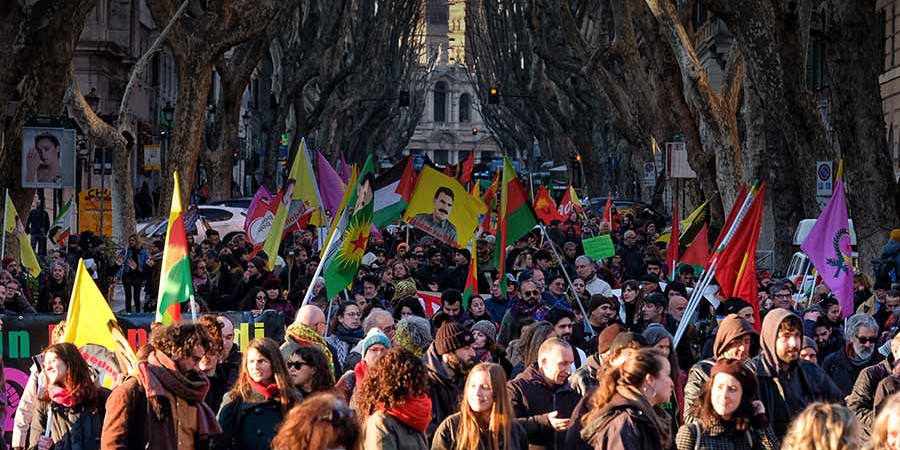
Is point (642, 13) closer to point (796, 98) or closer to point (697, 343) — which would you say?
point (796, 98)

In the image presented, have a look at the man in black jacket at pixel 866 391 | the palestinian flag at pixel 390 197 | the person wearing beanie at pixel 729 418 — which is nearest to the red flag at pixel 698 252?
the palestinian flag at pixel 390 197

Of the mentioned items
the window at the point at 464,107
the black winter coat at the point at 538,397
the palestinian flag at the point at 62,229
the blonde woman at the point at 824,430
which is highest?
the window at the point at 464,107

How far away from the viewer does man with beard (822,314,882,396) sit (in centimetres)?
1070

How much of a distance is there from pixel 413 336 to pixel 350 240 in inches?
154

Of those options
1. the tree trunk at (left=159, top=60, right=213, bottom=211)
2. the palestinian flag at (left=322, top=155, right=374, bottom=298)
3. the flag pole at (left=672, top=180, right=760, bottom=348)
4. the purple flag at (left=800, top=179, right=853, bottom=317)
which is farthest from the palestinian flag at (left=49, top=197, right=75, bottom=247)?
the flag pole at (left=672, top=180, right=760, bottom=348)

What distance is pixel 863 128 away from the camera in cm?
2045

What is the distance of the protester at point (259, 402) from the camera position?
7578 millimetres

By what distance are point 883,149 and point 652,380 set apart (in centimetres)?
1415

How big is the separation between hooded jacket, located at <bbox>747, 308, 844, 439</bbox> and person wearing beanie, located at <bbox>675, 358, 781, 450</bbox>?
1121 mm

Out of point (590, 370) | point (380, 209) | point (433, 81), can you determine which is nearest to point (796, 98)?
point (380, 209)

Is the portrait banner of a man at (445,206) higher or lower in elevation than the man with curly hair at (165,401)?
higher

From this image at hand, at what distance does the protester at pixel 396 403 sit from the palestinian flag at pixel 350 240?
5775 mm

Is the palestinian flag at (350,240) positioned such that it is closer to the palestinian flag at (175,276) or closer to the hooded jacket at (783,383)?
the palestinian flag at (175,276)

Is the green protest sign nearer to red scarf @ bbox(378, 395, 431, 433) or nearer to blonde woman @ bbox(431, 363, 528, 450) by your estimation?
blonde woman @ bbox(431, 363, 528, 450)
